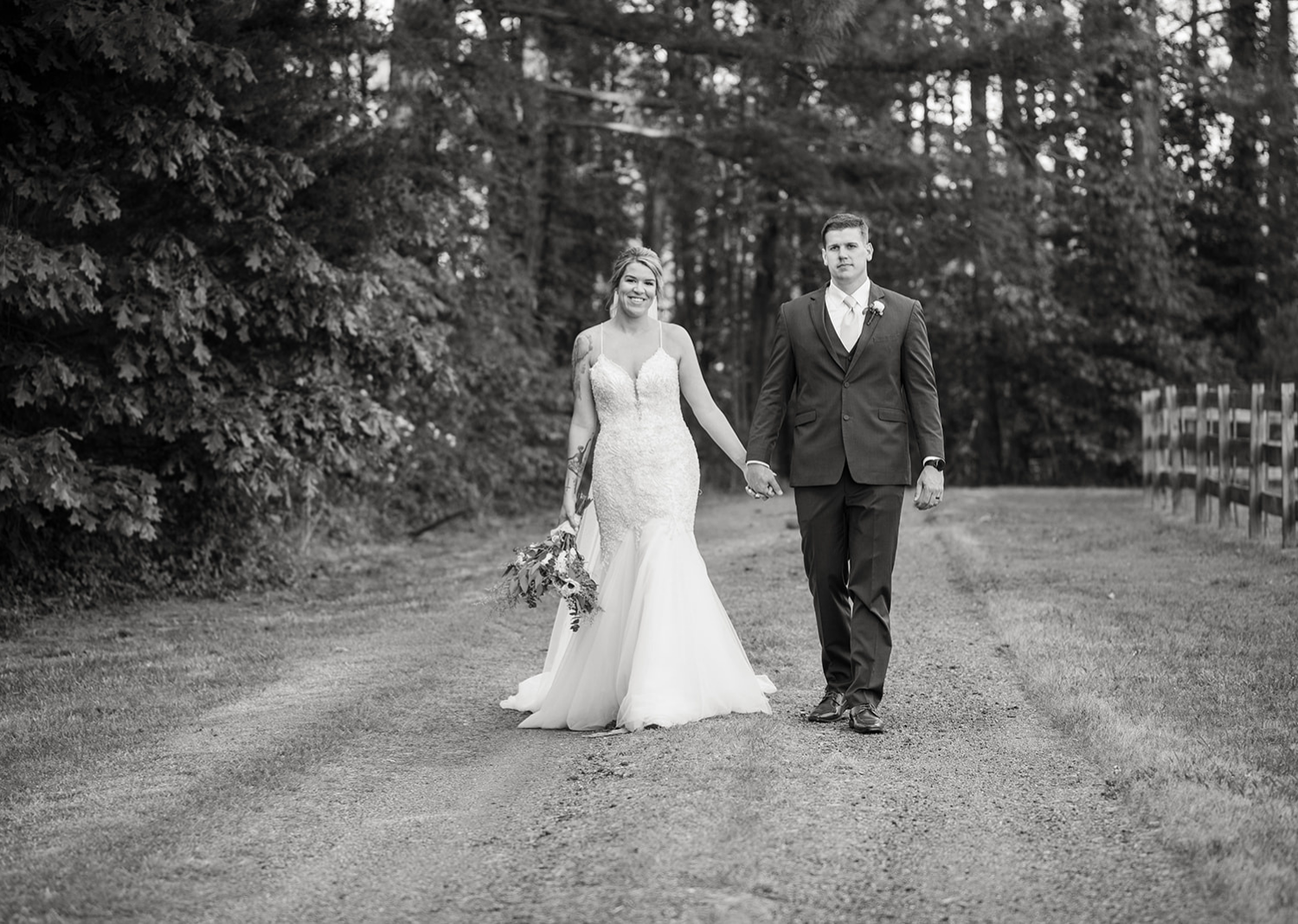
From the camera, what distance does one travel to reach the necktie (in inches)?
233

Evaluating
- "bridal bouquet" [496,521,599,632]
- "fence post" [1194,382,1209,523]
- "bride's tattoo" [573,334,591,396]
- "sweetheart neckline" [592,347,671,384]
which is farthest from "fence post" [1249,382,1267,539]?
"bridal bouquet" [496,521,599,632]

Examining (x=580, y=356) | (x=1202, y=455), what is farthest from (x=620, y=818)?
(x=1202, y=455)

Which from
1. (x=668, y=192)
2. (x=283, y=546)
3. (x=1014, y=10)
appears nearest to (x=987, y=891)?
(x=283, y=546)

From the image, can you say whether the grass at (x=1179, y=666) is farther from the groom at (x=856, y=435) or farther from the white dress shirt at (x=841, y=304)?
the white dress shirt at (x=841, y=304)

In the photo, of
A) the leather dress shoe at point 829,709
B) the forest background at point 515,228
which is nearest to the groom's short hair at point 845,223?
the leather dress shoe at point 829,709

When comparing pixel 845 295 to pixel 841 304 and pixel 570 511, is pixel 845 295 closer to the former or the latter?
pixel 841 304

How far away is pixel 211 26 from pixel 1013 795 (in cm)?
820

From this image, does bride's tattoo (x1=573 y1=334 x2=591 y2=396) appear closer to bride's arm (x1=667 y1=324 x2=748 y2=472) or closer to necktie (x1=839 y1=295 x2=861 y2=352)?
bride's arm (x1=667 y1=324 x2=748 y2=472)

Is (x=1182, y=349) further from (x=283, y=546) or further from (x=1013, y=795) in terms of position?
(x=1013, y=795)

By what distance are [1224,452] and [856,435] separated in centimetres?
878

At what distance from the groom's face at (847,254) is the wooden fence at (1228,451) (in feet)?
22.6

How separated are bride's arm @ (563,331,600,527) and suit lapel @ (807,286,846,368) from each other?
1179mm

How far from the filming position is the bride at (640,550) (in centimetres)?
618

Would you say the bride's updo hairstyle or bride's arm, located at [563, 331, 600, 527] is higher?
the bride's updo hairstyle
